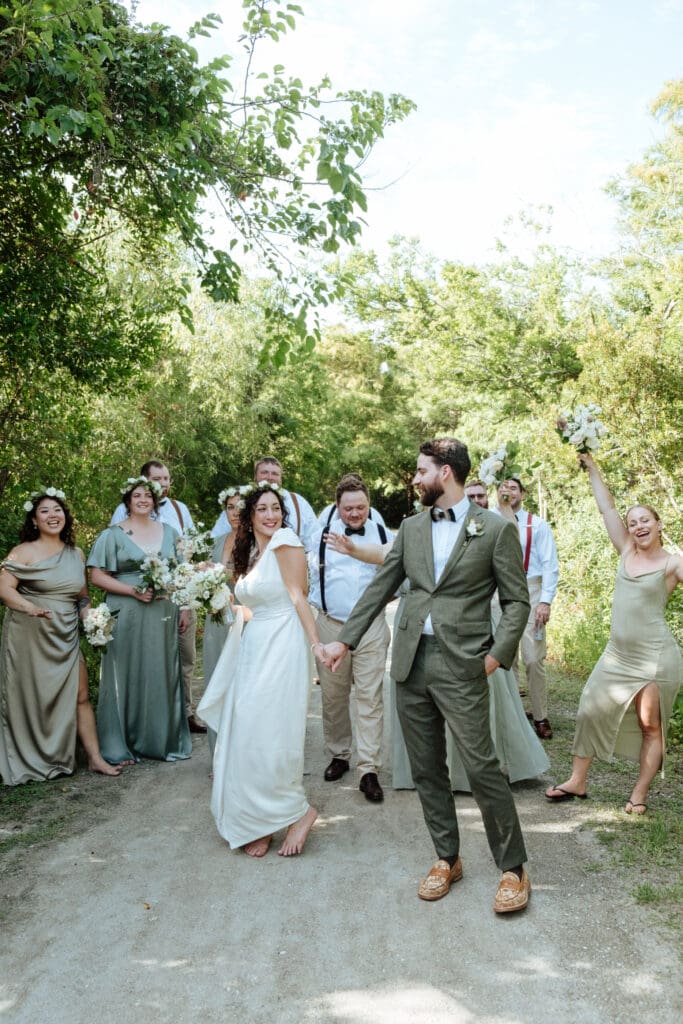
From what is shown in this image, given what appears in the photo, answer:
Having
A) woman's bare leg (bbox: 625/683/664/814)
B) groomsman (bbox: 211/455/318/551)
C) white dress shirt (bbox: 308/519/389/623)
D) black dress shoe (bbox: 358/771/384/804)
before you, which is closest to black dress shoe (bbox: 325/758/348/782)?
black dress shoe (bbox: 358/771/384/804)

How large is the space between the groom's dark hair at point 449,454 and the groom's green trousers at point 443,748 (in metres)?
0.93

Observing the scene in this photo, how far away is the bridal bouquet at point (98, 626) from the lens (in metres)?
6.59

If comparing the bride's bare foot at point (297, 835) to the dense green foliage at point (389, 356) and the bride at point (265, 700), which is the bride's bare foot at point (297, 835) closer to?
the bride at point (265, 700)

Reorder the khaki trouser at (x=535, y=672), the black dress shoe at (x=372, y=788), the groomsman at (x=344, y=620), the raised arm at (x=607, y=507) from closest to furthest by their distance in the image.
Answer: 1. the raised arm at (x=607, y=507)
2. the black dress shoe at (x=372, y=788)
3. the groomsman at (x=344, y=620)
4. the khaki trouser at (x=535, y=672)

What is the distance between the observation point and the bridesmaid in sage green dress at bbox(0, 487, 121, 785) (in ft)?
21.3

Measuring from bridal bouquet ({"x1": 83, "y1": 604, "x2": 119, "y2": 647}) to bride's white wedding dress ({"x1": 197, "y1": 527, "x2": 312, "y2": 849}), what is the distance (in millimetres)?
1557

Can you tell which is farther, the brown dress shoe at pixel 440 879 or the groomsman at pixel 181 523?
the groomsman at pixel 181 523

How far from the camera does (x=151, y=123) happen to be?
675cm

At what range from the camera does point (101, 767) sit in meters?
6.67

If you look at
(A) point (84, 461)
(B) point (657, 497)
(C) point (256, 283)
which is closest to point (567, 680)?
(B) point (657, 497)

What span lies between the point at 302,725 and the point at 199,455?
722 inches

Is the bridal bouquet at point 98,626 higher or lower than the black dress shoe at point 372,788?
higher

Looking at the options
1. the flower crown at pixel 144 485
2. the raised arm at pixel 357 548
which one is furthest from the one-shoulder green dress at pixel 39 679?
the raised arm at pixel 357 548

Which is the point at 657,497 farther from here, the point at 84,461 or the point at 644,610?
the point at 84,461
